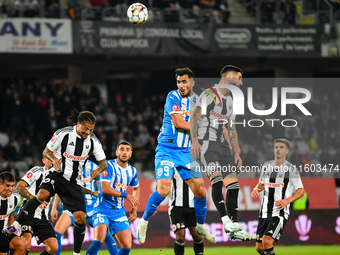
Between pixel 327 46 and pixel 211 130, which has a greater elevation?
pixel 327 46

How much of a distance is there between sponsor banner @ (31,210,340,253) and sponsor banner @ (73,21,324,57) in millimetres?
7949

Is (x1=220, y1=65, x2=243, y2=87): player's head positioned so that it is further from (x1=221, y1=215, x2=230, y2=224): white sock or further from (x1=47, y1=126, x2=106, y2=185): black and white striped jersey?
(x1=47, y1=126, x2=106, y2=185): black and white striped jersey

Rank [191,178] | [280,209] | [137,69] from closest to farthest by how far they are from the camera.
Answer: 1. [191,178]
2. [280,209]
3. [137,69]

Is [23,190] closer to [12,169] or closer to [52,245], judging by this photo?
[52,245]

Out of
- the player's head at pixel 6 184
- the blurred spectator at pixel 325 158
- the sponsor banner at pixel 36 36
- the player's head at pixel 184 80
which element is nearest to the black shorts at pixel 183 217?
the player's head at pixel 184 80

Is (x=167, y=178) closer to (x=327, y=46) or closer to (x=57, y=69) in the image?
(x=327, y=46)

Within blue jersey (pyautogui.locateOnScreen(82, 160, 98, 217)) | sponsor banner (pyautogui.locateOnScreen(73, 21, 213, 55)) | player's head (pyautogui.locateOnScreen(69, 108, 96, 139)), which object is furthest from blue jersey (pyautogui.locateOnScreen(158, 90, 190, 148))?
sponsor banner (pyautogui.locateOnScreen(73, 21, 213, 55))

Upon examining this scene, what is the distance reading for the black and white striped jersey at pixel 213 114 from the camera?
26.1 feet

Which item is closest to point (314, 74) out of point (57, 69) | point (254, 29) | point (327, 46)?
point (327, 46)

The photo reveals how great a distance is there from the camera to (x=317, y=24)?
20297mm

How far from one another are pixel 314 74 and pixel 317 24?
169 inches

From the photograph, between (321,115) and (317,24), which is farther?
(317,24)

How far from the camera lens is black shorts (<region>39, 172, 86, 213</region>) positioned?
8203 millimetres

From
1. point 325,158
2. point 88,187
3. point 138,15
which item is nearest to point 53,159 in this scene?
point 88,187
